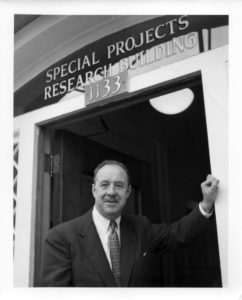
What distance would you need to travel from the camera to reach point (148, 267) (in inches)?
67.9

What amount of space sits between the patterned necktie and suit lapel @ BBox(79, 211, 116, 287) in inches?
1.1

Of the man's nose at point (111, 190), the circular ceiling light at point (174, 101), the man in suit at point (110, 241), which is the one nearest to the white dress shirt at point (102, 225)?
the man in suit at point (110, 241)

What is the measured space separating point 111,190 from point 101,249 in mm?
241

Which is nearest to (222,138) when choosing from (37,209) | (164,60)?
(164,60)

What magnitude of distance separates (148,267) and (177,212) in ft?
5.21

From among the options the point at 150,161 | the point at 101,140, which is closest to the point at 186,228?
the point at 101,140

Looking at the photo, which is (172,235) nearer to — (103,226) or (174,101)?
(103,226)

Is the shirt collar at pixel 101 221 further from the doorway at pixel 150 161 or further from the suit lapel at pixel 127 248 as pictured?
the doorway at pixel 150 161

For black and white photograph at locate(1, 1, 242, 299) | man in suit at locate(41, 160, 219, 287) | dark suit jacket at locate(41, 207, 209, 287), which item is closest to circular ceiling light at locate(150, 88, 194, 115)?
black and white photograph at locate(1, 1, 242, 299)

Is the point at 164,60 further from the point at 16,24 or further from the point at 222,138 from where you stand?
the point at 16,24

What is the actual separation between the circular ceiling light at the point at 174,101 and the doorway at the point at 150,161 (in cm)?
7

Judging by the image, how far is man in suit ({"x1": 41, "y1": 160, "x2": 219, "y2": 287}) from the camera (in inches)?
63.4

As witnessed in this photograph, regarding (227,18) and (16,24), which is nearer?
(227,18)
